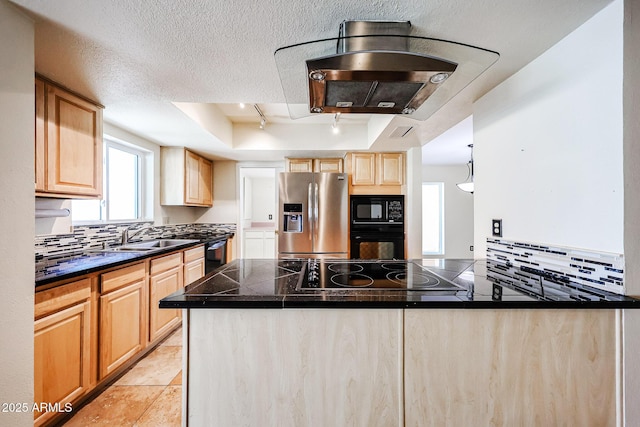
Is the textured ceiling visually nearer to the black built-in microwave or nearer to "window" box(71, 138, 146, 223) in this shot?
"window" box(71, 138, 146, 223)

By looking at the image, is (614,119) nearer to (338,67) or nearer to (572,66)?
(572,66)

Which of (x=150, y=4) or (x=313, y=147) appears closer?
A: (x=150, y=4)

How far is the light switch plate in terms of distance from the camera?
1.71 meters

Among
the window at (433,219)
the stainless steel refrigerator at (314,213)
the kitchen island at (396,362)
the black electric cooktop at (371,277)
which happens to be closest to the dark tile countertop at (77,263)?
the kitchen island at (396,362)

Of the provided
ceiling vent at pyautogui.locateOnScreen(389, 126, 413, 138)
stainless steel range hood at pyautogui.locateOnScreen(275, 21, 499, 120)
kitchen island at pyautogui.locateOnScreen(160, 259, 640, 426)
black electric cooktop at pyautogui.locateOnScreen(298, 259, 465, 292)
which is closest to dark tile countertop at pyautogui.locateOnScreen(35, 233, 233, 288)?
kitchen island at pyautogui.locateOnScreen(160, 259, 640, 426)

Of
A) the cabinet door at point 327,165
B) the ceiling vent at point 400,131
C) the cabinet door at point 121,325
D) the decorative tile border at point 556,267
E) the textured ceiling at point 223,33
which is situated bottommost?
the cabinet door at point 121,325

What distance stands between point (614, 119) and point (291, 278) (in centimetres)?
153

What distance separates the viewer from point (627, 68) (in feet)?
3.41

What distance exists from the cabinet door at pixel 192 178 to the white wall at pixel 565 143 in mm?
3270

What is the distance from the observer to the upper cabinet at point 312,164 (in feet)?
12.6

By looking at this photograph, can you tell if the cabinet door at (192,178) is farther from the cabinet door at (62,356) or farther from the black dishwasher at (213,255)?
the cabinet door at (62,356)

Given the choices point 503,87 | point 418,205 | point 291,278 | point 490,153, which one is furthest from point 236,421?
point 418,205

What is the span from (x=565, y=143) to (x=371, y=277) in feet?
3.68

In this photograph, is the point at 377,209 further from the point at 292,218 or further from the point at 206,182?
the point at 206,182
